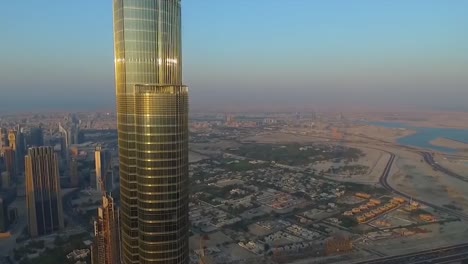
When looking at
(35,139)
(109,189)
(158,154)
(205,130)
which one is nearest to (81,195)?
(109,189)

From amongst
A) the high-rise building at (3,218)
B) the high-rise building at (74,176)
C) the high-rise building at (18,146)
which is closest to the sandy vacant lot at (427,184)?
the high-rise building at (74,176)

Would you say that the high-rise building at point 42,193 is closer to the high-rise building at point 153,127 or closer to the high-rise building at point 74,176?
the high-rise building at point 74,176

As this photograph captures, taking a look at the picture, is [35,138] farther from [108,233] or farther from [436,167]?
[436,167]

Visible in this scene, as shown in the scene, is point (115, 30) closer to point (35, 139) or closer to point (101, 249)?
point (101, 249)

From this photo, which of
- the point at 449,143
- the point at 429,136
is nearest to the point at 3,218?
the point at 449,143

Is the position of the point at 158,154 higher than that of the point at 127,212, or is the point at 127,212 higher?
the point at 158,154

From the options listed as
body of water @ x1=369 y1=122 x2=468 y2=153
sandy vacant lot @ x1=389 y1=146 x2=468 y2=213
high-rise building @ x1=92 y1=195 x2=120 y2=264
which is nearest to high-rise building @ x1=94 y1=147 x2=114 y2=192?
high-rise building @ x1=92 y1=195 x2=120 y2=264

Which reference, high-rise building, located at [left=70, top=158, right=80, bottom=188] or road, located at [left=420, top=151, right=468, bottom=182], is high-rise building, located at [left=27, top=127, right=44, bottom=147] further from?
road, located at [left=420, top=151, right=468, bottom=182]
